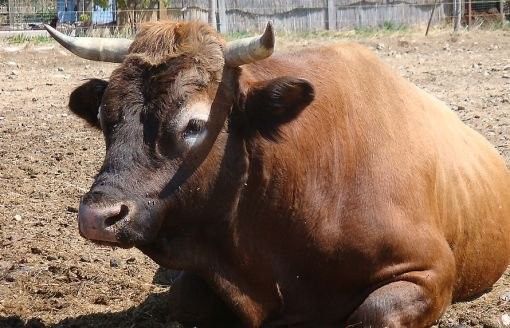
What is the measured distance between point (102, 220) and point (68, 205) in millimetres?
3527

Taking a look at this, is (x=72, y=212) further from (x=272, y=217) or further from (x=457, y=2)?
(x=457, y=2)

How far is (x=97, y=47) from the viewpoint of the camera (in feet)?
17.1

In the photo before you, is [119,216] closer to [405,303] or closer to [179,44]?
[179,44]

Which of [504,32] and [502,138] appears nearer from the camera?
[502,138]

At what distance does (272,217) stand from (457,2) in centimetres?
2155

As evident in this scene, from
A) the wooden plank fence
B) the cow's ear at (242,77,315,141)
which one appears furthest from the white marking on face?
the wooden plank fence

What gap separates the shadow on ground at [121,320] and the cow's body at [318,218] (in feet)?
2.08

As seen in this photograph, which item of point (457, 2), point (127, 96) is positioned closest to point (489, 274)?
point (127, 96)

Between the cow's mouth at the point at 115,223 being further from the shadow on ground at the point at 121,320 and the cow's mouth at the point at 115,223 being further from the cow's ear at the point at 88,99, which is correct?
the shadow on ground at the point at 121,320

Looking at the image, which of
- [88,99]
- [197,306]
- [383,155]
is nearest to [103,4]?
[88,99]

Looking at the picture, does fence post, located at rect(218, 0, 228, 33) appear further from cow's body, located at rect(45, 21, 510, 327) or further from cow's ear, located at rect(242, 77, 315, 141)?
cow's ear, located at rect(242, 77, 315, 141)

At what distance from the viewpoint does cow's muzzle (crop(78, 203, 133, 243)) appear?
169 inches

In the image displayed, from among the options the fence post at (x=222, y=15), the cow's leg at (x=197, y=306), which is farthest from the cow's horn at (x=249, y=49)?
the fence post at (x=222, y=15)

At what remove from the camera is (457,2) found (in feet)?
83.1
